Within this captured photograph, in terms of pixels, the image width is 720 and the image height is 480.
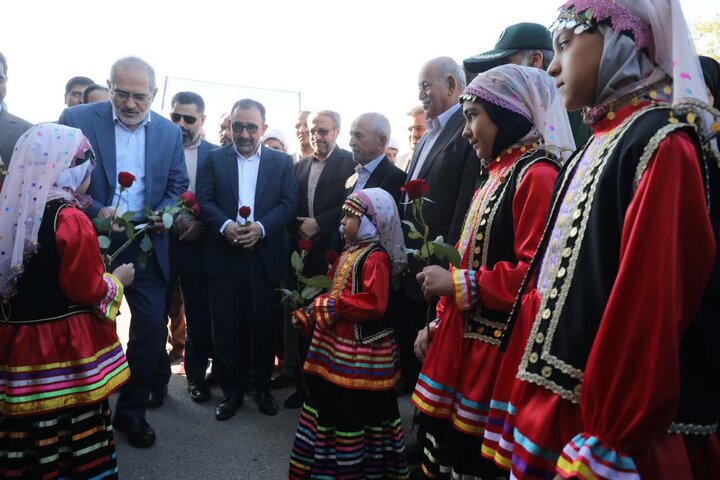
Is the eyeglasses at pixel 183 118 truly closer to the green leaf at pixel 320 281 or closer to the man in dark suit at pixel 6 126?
the man in dark suit at pixel 6 126

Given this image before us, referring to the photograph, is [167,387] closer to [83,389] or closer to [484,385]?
[83,389]

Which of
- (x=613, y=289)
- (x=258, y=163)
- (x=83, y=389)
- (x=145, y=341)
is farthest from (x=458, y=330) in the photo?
(x=258, y=163)

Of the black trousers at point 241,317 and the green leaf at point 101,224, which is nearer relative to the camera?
the green leaf at point 101,224

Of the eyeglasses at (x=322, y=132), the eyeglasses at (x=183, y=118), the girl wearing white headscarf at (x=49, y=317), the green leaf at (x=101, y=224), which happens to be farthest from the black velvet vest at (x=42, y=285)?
the eyeglasses at (x=322, y=132)

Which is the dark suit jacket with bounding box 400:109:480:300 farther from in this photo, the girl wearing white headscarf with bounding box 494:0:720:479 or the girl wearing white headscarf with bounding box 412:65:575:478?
the girl wearing white headscarf with bounding box 494:0:720:479

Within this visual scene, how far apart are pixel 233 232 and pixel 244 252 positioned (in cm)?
23

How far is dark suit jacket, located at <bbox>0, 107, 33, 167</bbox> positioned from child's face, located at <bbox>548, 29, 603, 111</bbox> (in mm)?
3479

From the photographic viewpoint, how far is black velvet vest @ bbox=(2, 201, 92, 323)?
222cm

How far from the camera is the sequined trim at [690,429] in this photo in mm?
1007

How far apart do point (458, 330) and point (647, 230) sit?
0.99 meters

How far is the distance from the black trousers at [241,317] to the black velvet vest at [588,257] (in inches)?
115

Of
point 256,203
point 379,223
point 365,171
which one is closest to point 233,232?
point 256,203

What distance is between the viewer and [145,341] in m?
3.30

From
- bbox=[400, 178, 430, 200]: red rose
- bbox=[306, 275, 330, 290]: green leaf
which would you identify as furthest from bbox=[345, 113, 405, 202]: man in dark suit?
bbox=[400, 178, 430, 200]: red rose
